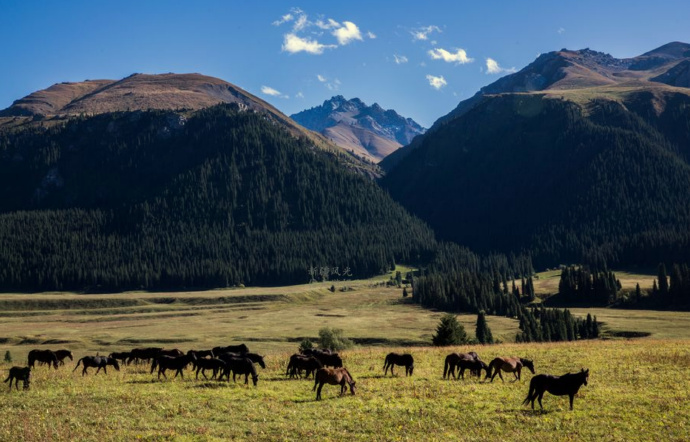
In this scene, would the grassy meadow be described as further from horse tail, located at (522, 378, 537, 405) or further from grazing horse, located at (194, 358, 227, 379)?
grazing horse, located at (194, 358, 227, 379)

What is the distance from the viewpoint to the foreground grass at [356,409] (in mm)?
24062

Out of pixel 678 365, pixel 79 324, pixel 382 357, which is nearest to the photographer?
pixel 678 365

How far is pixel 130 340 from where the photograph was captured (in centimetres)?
11094

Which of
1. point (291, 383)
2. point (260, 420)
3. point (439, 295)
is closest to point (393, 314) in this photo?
point (439, 295)

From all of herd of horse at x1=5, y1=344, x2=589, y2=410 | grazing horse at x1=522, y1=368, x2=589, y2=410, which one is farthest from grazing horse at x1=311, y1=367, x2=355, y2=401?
grazing horse at x1=522, y1=368, x2=589, y2=410

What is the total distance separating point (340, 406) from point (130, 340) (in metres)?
94.9

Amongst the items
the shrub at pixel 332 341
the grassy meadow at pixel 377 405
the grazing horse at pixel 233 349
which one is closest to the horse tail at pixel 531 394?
the grassy meadow at pixel 377 405

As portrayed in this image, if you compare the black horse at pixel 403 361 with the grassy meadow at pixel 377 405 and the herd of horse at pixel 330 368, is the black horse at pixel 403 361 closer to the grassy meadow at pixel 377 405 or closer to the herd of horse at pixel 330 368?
the herd of horse at pixel 330 368

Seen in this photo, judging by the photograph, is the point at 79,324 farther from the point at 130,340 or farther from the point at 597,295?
the point at 597,295

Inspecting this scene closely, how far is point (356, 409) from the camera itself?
93.5 feet

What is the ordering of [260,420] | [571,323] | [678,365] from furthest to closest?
1. [571,323]
2. [678,365]
3. [260,420]

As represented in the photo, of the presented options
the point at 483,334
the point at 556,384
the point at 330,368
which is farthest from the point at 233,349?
the point at 483,334

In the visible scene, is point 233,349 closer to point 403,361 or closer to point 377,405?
point 403,361

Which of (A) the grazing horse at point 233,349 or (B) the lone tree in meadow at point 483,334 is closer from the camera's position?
(A) the grazing horse at point 233,349
